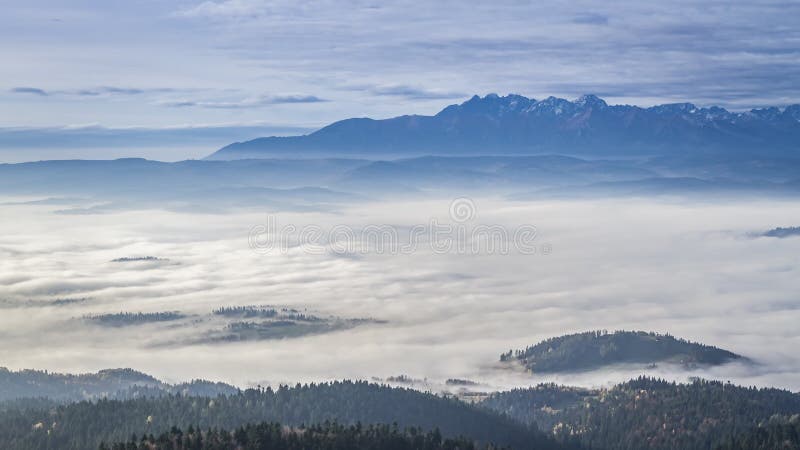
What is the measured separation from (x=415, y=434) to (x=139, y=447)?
167ft

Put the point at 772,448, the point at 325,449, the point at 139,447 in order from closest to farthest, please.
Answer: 1. the point at 139,447
2. the point at 325,449
3. the point at 772,448

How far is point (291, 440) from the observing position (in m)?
186

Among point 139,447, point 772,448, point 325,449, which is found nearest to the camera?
point 139,447

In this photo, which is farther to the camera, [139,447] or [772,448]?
[772,448]

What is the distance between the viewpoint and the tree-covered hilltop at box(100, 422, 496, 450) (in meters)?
179

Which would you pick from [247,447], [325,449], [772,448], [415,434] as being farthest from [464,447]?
[772,448]

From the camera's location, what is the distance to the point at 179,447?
585 ft

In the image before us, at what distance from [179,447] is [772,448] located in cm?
10544

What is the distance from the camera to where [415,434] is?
654ft

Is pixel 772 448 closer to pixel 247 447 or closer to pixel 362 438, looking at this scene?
pixel 362 438

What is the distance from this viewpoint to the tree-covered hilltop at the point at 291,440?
17925cm

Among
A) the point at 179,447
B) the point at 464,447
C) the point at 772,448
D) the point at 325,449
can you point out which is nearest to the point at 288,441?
the point at 325,449

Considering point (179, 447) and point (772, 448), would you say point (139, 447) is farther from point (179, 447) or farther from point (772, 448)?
point (772, 448)

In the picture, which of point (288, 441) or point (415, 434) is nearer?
point (288, 441)
